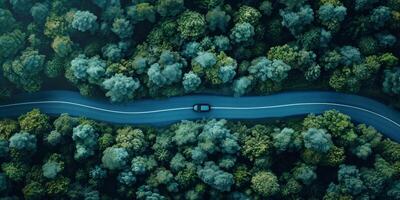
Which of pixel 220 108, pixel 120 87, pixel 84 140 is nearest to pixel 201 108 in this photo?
pixel 220 108

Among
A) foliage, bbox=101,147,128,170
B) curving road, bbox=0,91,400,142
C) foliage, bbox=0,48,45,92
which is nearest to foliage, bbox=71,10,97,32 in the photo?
foliage, bbox=0,48,45,92

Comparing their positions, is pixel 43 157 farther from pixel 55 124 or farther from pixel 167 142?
pixel 167 142

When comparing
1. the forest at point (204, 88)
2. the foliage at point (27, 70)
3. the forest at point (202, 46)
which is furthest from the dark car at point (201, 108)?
the foliage at point (27, 70)

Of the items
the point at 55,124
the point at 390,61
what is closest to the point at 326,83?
the point at 390,61

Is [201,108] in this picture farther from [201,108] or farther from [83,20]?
[83,20]

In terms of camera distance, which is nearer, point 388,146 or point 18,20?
point 388,146

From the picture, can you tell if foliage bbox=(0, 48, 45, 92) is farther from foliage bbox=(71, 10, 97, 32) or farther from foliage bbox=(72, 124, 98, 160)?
foliage bbox=(72, 124, 98, 160)
